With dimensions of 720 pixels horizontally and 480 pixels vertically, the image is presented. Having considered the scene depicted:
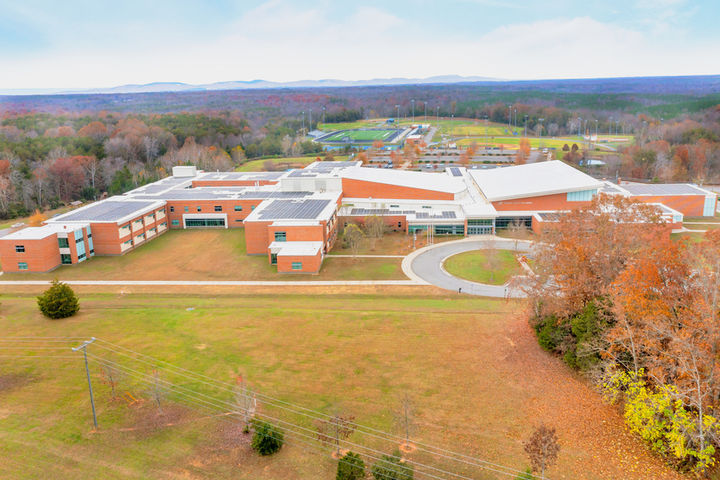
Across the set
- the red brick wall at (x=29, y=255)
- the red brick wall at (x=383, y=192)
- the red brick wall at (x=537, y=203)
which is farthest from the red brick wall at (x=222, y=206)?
the red brick wall at (x=537, y=203)

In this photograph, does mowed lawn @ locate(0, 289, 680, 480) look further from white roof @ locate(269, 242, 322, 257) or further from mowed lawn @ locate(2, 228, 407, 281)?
white roof @ locate(269, 242, 322, 257)

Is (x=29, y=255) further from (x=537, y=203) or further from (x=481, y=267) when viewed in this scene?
(x=537, y=203)

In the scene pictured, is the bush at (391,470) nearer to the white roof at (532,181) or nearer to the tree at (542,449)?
the tree at (542,449)

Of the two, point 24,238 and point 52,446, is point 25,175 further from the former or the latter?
point 52,446

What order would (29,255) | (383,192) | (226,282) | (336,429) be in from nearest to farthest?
(336,429), (226,282), (29,255), (383,192)

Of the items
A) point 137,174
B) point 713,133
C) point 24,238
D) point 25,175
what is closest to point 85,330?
Result: point 24,238

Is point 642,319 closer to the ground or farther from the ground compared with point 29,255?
farther from the ground

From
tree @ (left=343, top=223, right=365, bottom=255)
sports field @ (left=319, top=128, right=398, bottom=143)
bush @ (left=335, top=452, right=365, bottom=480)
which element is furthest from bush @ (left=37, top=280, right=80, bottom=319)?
sports field @ (left=319, top=128, right=398, bottom=143)

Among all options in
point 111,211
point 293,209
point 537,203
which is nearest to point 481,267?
point 537,203

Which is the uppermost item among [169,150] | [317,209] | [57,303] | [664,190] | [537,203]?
[169,150]
